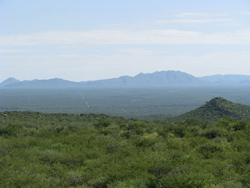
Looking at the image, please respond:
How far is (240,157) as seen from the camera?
16.0m

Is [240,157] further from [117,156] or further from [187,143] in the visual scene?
[117,156]

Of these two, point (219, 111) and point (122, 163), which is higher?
point (122, 163)

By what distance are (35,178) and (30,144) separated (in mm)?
8315

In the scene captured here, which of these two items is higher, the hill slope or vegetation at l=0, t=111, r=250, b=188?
vegetation at l=0, t=111, r=250, b=188

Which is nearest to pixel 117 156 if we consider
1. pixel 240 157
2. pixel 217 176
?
pixel 217 176

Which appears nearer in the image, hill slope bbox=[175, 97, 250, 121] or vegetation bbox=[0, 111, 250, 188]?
vegetation bbox=[0, 111, 250, 188]

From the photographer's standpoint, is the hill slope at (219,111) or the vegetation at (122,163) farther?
the hill slope at (219,111)

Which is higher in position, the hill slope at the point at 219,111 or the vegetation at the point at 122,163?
the vegetation at the point at 122,163

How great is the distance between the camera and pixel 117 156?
17.5m

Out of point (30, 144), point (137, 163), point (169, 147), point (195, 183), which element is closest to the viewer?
point (195, 183)

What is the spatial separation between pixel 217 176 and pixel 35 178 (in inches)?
379

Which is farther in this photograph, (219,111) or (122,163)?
(219,111)

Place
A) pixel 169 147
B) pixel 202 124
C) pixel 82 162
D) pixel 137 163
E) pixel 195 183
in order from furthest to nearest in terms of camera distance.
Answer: pixel 202 124 → pixel 169 147 → pixel 82 162 → pixel 137 163 → pixel 195 183

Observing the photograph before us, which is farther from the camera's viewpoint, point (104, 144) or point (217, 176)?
point (104, 144)
